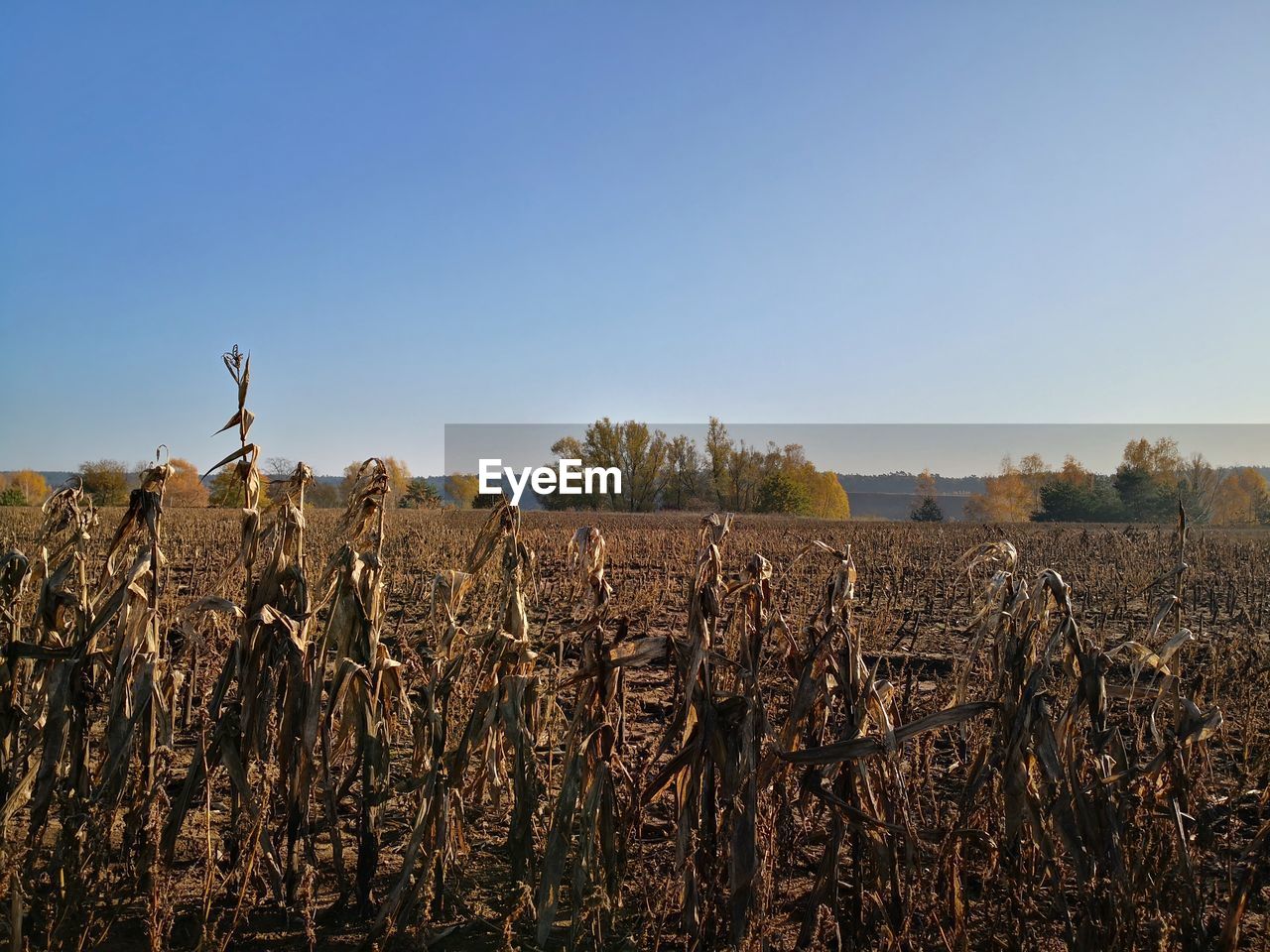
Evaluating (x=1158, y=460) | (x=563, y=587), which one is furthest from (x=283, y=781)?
(x=1158, y=460)

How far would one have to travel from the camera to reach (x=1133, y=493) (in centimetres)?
5084

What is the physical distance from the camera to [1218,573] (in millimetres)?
14227

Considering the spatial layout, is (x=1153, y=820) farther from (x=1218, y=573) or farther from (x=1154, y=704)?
(x=1218, y=573)

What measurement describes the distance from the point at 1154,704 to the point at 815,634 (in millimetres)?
954

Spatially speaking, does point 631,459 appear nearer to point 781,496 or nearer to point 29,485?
point 781,496

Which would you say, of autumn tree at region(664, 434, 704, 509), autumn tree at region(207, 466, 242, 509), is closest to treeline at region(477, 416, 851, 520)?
autumn tree at region(664, 434, 704, 509)

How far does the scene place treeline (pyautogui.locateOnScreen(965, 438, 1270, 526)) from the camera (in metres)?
50.1

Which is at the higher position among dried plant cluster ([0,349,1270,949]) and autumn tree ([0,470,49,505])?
autumn tree ([0,470,49,505])

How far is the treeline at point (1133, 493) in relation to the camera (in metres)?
50.1

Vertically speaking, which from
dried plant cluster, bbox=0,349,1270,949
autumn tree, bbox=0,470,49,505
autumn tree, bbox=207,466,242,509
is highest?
autumn tree, bbox=0,470,49,505

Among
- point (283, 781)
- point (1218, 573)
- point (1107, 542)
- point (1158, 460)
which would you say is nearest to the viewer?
point (283, 781)

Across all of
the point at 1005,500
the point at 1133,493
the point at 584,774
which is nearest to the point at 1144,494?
the point at 1133,493

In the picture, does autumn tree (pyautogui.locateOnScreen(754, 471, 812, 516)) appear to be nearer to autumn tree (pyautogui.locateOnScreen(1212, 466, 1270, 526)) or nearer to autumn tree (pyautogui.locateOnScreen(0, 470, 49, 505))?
autumn tree (pyautogui.locateOnScreen(1212, 466, 1270, 526))

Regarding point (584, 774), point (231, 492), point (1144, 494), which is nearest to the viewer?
point (584, 774)
